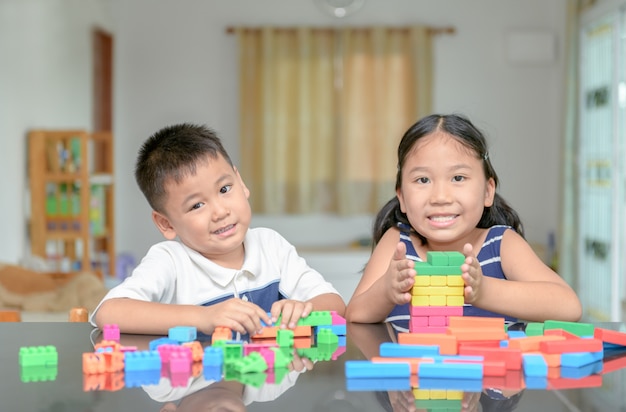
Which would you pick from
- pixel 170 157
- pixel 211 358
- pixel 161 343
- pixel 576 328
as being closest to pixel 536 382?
pixel 576 328

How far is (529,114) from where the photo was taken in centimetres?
729

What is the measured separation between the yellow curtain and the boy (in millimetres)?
5579

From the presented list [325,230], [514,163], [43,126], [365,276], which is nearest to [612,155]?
[514,163]

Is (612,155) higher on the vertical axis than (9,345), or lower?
higher

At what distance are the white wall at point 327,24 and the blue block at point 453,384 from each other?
21.2 ft

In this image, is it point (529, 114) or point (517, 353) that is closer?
point (517, 353)

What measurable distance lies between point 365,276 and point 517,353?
63 centimetres

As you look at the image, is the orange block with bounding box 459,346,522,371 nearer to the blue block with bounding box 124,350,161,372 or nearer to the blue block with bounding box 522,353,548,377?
the blue block with bounding box 522,353,548,377

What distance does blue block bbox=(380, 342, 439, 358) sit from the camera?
940 mm

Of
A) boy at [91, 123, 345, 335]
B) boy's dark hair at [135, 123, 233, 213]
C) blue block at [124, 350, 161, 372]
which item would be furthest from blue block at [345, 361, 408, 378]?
boy's dark hair at [135, 123, 233, 213]

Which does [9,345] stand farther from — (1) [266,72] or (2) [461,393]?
(1) [266,72]

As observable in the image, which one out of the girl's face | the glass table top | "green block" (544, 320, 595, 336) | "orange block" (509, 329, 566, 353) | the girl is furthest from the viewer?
the girl's face

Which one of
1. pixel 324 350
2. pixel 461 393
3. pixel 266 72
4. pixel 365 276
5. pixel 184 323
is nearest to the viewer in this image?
pixel 461 393

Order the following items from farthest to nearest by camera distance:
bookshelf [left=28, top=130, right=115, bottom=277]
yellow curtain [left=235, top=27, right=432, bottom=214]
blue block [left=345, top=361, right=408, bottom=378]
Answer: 1. yellow curtain [left=235, top=27, right=432, bottom=214]
2. bookshelf [left=28, top=130, right=115, bottom=277]
3. blue block [left=345, top=361, right=408, bottom=378]
